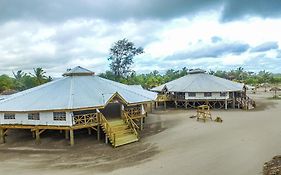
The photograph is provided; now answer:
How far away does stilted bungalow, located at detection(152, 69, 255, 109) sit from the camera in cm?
4066

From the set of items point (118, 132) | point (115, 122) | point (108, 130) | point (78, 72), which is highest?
point (78, 72)

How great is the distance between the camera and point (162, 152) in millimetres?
20359

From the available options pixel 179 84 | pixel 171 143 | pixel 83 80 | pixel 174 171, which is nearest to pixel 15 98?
pixel 83 80

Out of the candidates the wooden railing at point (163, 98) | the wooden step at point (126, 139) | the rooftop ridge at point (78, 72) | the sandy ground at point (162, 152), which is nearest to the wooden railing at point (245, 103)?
the wooden railing at point (163, 98)

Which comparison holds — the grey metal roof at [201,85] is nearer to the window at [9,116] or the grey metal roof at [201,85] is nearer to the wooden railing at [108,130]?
the wooden railing at [108,130]

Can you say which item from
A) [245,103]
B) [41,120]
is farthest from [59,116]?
[245,103]

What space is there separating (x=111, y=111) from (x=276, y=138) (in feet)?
49.4

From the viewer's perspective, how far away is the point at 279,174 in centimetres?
1421

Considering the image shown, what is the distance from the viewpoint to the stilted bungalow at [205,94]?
1601 inches

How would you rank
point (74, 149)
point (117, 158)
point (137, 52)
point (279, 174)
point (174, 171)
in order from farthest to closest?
point (137, 52) < point (74, 149) < point (117, 158) < point (174, 171) < point (279, 174)

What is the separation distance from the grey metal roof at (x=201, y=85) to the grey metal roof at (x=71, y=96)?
47.3 ft

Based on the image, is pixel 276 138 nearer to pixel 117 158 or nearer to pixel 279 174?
pixel 279 174

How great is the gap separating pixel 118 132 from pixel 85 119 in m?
2.83

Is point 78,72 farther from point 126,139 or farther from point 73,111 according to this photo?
point 126,139
